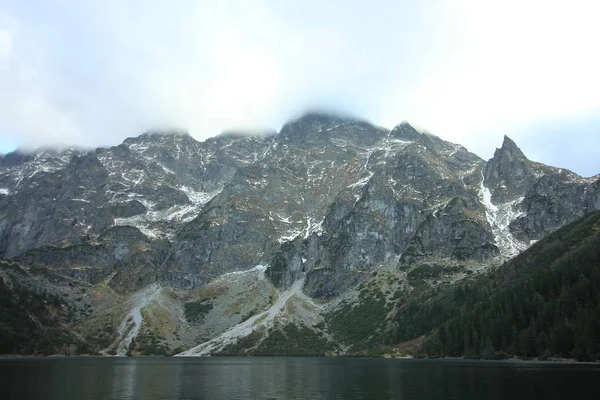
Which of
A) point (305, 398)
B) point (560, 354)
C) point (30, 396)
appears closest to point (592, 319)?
point (560, 354)

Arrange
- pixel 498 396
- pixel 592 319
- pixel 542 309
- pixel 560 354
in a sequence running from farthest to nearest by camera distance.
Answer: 1. pixel 542 309
2. pixel 560 354
3. pixel 592 319
4. pixel 498 396

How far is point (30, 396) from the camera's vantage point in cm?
7350

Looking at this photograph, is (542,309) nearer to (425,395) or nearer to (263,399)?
(425,395)

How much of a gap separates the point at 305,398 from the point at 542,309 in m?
135

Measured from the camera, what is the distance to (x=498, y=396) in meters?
71.1

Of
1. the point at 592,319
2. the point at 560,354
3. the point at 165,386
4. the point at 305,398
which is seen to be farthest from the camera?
the point at 560,354

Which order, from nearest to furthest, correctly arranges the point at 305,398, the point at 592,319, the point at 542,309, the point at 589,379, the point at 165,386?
the point at 305,398, the point at 589,379, the point at 165,386, the point at 592,319, the point at 542,309

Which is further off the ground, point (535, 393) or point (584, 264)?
point (584, 264)

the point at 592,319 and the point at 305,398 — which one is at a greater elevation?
the point at 592,319

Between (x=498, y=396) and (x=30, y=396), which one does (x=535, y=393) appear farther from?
(x=30, y=396)

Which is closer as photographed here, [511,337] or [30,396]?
[30,396]

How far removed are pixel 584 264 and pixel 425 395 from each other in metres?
142

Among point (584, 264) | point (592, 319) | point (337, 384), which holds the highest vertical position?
point (584, 264)

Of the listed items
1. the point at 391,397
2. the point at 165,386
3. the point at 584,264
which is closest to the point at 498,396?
the point at 391,397
